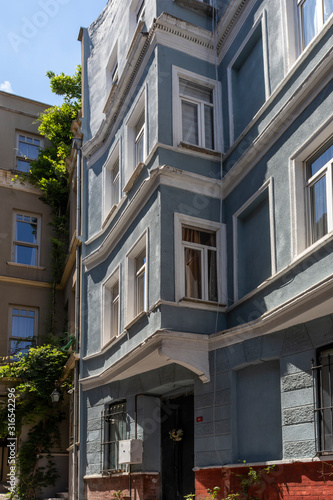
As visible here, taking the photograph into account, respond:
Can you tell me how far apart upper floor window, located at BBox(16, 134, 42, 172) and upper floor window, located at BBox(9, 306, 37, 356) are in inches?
215

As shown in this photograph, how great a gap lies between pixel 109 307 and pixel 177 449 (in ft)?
13.3

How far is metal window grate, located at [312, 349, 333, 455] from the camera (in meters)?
8.40

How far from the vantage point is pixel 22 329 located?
838 inches

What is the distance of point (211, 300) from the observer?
11.7m

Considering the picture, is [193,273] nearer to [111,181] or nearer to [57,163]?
[111,181]

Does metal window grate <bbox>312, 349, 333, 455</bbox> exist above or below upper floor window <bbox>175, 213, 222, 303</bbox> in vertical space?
below

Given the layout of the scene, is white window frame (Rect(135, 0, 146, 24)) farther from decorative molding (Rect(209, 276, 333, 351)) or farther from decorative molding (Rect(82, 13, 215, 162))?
decorative molding (Rect(209, 276, 333, 351))

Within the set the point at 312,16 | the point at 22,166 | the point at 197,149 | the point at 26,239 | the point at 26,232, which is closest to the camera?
the point at 312,16

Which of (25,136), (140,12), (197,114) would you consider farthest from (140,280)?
(25,136)

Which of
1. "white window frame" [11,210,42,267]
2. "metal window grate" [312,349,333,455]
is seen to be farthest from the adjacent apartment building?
"white window frame" [11,210,42,267]

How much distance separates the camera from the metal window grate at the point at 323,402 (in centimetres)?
840

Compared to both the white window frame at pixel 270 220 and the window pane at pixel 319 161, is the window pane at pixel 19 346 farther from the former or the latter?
the window pane at pixel 319 161

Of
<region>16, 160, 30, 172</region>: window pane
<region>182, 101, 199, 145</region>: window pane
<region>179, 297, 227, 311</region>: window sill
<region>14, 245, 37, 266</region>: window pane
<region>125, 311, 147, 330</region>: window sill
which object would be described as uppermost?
<region>16, 160, 30, 172</region>: window pane

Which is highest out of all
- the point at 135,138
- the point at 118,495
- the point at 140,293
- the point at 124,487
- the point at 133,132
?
the point at 133,132
